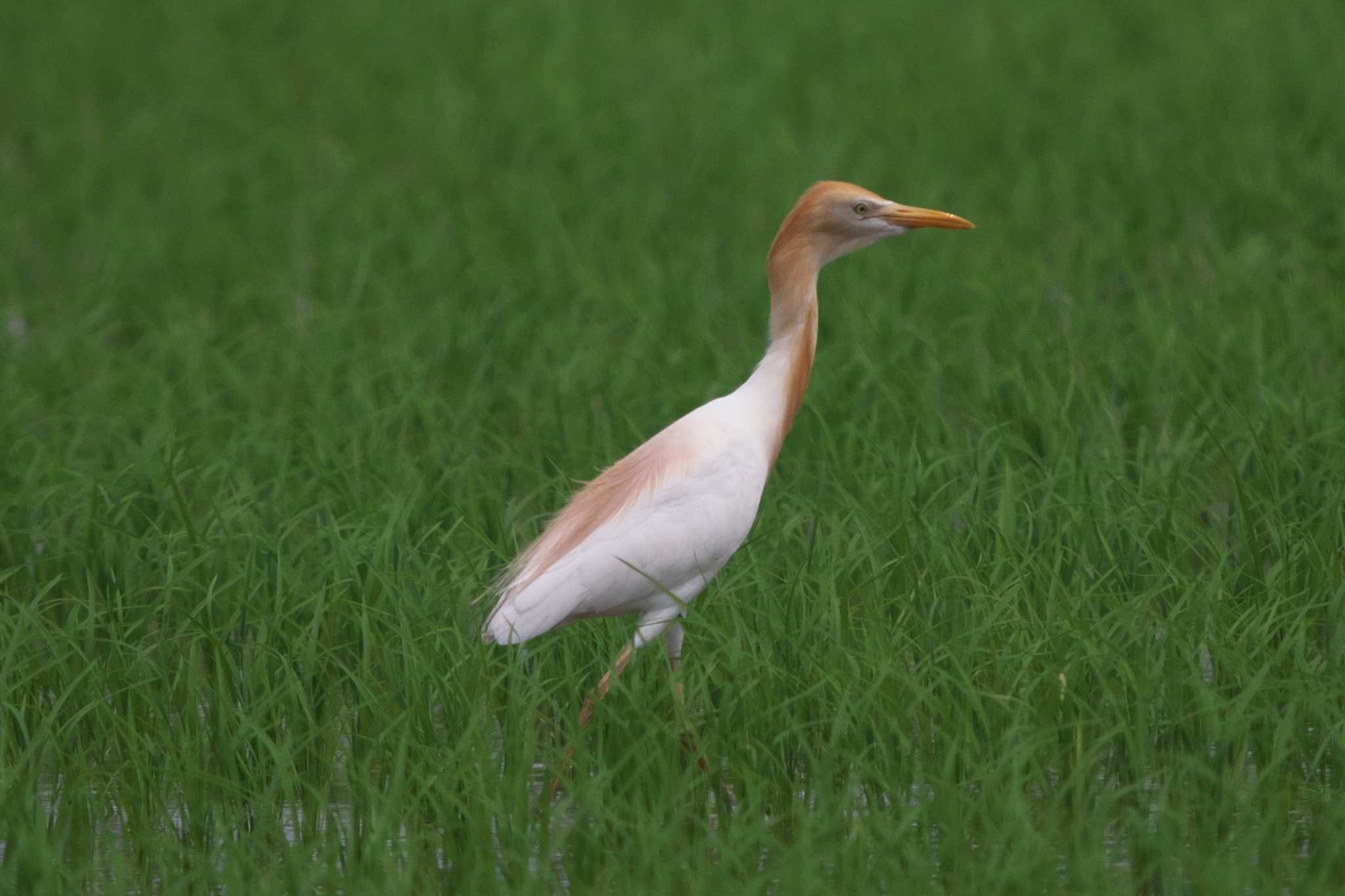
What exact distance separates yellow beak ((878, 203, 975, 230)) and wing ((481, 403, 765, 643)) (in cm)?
60

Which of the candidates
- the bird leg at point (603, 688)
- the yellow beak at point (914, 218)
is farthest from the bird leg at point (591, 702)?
the yellow beak at point (914, 218)

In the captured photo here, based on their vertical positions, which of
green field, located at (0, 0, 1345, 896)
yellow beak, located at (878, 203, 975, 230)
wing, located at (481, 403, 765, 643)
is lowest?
green field, located at (0, 0, 1345, 896)

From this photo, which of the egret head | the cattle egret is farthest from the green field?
the egret head

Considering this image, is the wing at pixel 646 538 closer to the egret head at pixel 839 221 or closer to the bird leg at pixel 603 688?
the bird leg at pixel 603 688

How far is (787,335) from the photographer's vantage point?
4184 millimetres

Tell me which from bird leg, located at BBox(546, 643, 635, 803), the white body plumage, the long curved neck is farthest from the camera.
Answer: the long curved neck

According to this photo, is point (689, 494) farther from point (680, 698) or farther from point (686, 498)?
point (680, 698)

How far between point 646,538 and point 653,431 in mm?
1864

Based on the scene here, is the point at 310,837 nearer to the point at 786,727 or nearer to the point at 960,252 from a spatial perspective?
the point at 786,727

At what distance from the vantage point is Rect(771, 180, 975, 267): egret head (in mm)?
4191

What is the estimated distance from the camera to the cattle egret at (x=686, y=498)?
3.85 metres

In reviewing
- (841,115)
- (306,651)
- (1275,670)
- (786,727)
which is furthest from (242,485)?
(841,115)

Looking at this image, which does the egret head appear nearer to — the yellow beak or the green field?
the yellow beak

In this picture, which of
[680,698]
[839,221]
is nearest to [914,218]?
[839,221]
